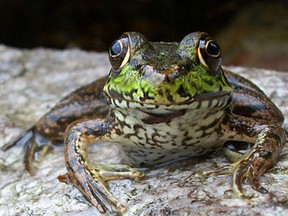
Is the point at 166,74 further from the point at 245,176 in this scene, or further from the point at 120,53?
the point at 245,176

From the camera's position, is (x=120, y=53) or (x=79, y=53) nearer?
(x=120, y=53)

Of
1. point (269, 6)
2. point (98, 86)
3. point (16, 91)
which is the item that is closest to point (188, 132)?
point (98, 86)

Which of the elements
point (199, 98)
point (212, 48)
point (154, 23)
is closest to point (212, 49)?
point (212, 48)

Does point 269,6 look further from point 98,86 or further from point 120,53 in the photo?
point 120,53

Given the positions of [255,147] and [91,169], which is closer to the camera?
[255,147]

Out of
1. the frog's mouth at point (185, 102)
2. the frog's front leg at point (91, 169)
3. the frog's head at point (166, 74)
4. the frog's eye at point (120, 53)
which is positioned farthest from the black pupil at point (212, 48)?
the frog's front leg at point (91, 169)
